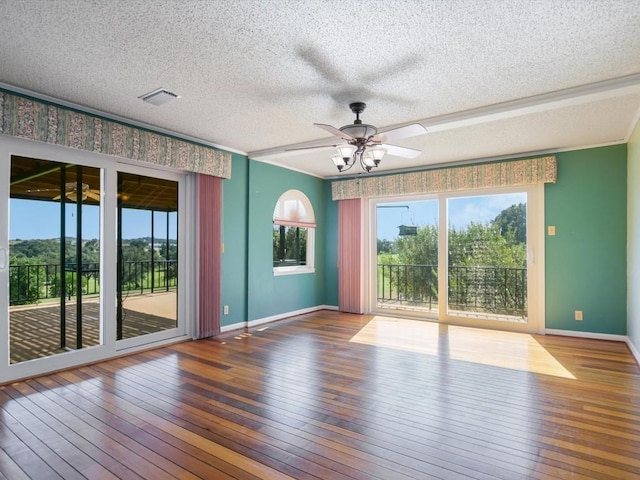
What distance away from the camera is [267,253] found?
586 cm

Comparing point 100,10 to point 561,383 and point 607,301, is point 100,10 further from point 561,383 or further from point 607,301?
point 607,301

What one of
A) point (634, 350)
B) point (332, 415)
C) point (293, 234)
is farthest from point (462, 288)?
point (332, 415)

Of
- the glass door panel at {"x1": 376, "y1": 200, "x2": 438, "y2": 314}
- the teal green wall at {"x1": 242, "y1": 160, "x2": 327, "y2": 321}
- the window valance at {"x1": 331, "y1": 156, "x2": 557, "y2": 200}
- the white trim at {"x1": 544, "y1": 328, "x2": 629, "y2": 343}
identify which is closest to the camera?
the white trim at {"x1": 544, "y1": 328, "x2": 629, "y2": 343}

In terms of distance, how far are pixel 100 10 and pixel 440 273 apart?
5302mm

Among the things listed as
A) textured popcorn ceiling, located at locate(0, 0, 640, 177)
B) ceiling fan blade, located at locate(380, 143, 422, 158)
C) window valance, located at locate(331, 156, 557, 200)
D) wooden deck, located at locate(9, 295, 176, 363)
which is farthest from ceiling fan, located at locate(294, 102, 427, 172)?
wooden deck, located at locate(9, 295, 176, 363)

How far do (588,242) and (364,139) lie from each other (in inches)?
143

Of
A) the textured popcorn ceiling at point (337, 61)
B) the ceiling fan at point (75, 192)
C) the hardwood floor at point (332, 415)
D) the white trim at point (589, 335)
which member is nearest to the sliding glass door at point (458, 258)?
the white trim at point (589, 335)

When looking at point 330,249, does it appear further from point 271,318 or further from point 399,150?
point 399,150

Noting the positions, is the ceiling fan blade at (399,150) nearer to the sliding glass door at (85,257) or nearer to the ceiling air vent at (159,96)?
the ceiling air vent at (159,96)

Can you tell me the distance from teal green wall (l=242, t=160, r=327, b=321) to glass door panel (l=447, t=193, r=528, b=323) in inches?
98.0

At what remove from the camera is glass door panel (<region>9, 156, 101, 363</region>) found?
3.37 metres

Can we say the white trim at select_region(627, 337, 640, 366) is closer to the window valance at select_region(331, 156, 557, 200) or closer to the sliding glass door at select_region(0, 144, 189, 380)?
the window valance at select_region(331, 156, 557, 200)

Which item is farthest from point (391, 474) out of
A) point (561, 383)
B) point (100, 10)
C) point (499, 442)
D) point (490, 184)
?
point (490, 184)

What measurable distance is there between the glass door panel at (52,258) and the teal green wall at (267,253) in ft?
7.05
